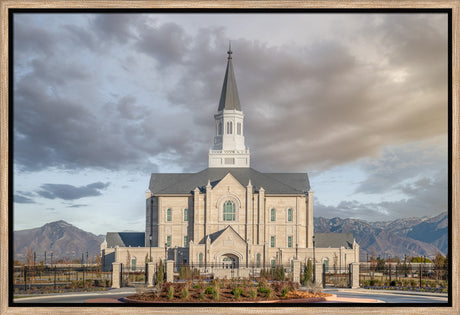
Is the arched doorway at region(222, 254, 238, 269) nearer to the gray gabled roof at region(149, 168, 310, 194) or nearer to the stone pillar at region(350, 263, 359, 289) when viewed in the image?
the gray gabled roof at region(149, 168, 310, 194)

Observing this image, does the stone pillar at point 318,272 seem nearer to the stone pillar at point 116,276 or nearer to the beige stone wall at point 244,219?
the stone pillar at point 116,276

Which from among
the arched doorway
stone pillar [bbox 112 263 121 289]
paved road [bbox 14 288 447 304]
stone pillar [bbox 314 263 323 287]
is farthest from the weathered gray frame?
the arched doorway

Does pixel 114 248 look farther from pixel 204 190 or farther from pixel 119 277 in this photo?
pixel 119 277

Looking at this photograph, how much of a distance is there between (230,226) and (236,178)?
23.7ft

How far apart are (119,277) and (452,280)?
75.1 ft

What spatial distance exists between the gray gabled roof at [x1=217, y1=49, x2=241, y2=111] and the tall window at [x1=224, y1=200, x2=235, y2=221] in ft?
46.5

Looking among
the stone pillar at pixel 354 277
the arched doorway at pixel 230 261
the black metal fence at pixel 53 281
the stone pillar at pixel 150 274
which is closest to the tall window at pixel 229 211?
the arched doorway at pixel 230 261

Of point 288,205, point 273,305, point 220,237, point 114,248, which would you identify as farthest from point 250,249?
point 273,305

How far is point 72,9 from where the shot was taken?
21000mm

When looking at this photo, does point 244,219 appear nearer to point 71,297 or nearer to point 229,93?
point 229,93

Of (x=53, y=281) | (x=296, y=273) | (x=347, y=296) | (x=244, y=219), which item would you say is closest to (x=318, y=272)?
(x=296, y=273)

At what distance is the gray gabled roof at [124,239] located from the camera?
68.7 metres

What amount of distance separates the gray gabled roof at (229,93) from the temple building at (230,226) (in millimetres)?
8898

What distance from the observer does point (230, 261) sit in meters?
60.6
